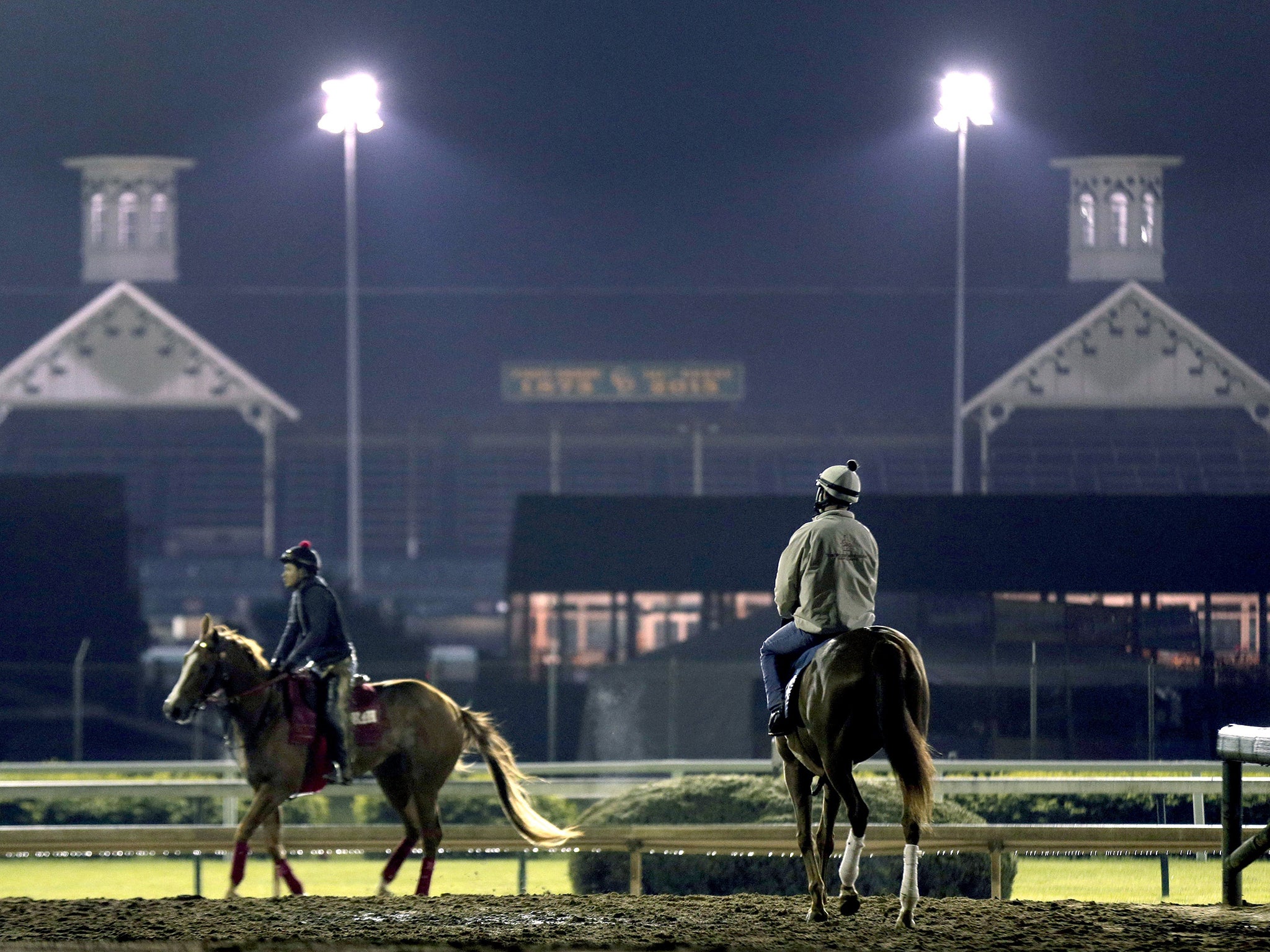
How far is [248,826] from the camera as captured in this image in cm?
1173

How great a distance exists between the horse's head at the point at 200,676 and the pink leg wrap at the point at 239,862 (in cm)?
81

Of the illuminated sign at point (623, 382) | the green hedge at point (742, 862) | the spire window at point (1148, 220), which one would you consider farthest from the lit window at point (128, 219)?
the green hedge at point (742, 862)

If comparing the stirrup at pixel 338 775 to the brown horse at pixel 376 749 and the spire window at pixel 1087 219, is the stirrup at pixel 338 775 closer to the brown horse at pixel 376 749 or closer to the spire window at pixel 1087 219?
the brown horse at pixel 376 749

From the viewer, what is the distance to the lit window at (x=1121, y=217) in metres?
52.8

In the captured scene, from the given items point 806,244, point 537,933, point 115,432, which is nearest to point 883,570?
point 537,933

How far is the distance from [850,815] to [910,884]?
0.41m

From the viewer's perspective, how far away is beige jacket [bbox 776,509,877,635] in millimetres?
9406

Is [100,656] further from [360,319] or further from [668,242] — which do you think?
[668,242]

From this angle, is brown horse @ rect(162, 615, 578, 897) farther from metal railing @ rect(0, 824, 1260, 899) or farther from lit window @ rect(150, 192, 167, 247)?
lit window @ rect(150, 192, 167, 247)

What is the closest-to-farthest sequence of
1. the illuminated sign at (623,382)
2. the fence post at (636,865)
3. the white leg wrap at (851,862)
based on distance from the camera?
the white leg wrap at (851,862)
the fence post at (636,865)
the illuminated sign at (623,382)

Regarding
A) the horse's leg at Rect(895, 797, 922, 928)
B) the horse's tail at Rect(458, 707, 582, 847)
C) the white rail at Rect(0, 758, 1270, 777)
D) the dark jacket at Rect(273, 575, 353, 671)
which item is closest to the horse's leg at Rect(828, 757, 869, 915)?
the horse's leg at Rect(895, 797, 922, 928)

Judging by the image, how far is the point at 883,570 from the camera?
81.8 feet

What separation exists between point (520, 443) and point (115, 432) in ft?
31.9

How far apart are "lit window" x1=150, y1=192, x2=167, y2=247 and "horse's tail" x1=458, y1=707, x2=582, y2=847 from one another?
43.8 m
